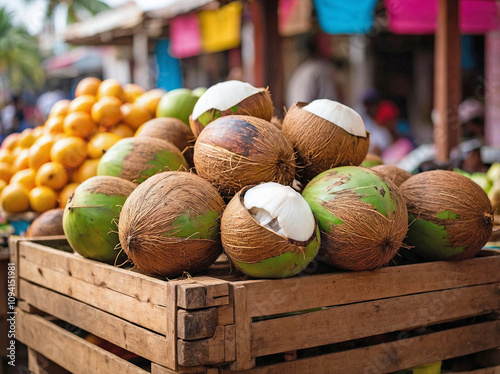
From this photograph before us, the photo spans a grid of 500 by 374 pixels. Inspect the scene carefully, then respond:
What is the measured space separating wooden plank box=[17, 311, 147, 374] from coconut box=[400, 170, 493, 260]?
1169 mm

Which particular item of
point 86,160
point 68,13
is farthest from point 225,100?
point 68,13

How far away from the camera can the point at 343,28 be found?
5.84 metres

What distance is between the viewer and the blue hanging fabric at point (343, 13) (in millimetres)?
5691

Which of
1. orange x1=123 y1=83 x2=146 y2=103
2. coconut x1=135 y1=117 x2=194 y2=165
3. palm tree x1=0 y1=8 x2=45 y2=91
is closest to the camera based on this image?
coconut x1=135 y1=117 x2=194 y2=165

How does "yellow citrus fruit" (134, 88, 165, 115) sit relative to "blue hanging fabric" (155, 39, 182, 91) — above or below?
below

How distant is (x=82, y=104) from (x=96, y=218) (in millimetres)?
1740

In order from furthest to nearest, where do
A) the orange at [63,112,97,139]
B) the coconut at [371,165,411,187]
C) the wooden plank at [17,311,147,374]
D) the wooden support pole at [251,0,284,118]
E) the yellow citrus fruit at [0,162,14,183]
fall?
the wooden support pole at [251,0,284,118], the yellow citrus fruit at [0,162,14,183], the orange at [63,112,97,139], the coconut at [371,165,411,187], the wooden plank at [17,311,147,374]

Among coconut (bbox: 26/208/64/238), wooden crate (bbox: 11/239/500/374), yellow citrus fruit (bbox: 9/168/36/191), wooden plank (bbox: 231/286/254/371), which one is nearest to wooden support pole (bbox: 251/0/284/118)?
yellow citrus fruit (bbox: 9/168/36/191)

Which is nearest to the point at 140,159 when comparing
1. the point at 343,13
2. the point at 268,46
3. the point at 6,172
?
the point at 6,172

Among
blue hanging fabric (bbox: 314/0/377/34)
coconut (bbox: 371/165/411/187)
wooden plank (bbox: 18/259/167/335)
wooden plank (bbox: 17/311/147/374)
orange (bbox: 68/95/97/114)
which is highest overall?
blue hanging fabric (bbox: 314/0/377/34)

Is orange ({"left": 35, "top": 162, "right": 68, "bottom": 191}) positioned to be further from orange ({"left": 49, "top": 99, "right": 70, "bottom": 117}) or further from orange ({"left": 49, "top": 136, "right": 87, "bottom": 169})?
orange ({"left": 49, "top": 99, "right": 70, "bottom": 117})

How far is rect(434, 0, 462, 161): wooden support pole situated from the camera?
14.8 ft

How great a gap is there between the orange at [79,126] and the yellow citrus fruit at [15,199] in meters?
0.46

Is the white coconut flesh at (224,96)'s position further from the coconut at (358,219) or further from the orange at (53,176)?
the orange at (53,176)
